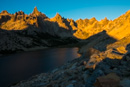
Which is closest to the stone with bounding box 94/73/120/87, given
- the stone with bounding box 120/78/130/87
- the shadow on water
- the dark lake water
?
the stone with bounding box 120/78/130/87

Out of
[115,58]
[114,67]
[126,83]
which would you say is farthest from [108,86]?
[115,58]

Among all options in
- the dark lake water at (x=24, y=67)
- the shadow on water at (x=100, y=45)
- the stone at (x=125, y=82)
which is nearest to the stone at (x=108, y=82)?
the stone at (x=125, y=82)

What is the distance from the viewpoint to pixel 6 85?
28.8 metres

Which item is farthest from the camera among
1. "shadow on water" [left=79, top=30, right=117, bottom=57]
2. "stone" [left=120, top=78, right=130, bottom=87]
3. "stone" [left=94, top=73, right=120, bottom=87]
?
"shadow on water" [left=79, top=30, right=117, bottom=57]

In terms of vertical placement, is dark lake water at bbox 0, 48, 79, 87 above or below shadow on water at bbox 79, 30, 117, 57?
below

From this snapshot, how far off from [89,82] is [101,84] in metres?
2.58

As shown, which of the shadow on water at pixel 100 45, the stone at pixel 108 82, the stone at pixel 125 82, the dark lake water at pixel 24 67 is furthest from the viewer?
the shadow on water at pixel 100 45

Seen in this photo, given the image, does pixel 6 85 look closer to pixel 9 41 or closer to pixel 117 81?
pixel 117 81

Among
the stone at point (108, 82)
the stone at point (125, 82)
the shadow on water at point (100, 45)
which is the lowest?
the stone at point (125, 82)

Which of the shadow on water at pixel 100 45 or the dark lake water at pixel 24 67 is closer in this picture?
the dark lake water at pixel 24 67

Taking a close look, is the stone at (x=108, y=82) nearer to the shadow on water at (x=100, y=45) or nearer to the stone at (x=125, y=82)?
the stone at (x=125, y=82)

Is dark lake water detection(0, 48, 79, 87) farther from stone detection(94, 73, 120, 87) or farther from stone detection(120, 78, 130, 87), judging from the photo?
stone detection(120, 78, 130, 87)

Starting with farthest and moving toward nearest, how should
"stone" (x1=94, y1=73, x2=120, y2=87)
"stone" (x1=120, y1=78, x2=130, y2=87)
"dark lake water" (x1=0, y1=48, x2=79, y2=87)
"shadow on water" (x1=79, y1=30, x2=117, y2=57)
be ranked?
"shadow on water" (x1=79, y1=30, x2=117, y2=57) → "dark lake water" (x1=0, y1=48, x2=79, y2=87) → "stone" (x1=120, y1=78, x2=130, y2=87) → "stone" (x1=94, y1=73, x2=120, y2=87)

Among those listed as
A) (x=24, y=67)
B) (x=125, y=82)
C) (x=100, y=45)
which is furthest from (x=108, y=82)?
(x=100, y=45)
